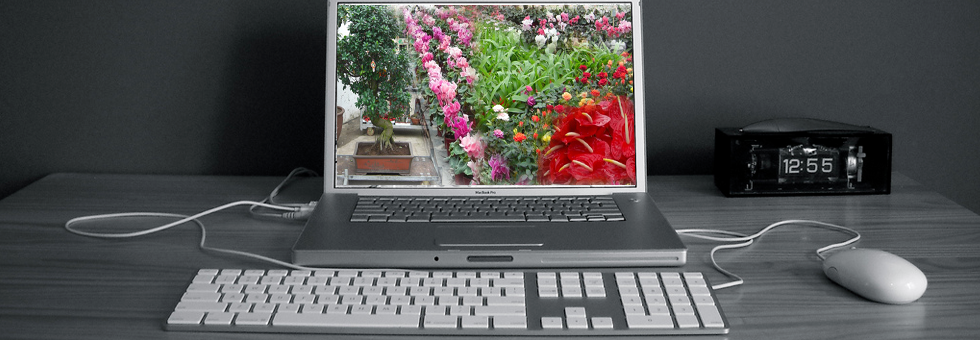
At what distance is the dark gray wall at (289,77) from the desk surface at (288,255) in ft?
0.25

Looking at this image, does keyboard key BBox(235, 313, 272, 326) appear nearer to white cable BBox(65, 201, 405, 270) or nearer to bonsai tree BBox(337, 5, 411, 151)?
white cable BBox(65, 201, 405, 270)

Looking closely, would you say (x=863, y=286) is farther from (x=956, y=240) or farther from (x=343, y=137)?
(x=343, y=137)

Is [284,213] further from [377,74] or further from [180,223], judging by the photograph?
[377,74]

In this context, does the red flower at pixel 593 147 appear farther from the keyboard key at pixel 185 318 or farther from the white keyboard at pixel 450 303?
the keyboard key at pixel 185 318

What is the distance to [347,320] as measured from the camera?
0.76m

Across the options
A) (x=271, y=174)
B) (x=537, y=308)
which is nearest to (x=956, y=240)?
(x=537, y=308)

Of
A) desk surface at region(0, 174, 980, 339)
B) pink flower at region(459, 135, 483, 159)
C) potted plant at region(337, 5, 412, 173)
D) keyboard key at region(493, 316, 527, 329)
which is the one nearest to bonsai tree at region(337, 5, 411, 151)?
potted plant at region(337, 5, 412, 173)

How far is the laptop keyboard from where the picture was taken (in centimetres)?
107

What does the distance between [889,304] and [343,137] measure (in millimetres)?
754

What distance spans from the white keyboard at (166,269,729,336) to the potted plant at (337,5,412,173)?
33cm

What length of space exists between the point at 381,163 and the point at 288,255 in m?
0.24

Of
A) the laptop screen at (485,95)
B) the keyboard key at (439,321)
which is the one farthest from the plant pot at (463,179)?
the keyboard key at (439,321)

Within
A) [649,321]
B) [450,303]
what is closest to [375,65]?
[450,303]

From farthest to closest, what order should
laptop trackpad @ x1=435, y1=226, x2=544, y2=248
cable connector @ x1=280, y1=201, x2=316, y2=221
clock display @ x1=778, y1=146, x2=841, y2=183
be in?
clock display @ x1=778, y1=146, x2=841, y2=183, cable connector @ x1=280, y1=201, x2=316, y2=221, laptop trackpad @ x1=435, y1=226, x2=544, y2=248
